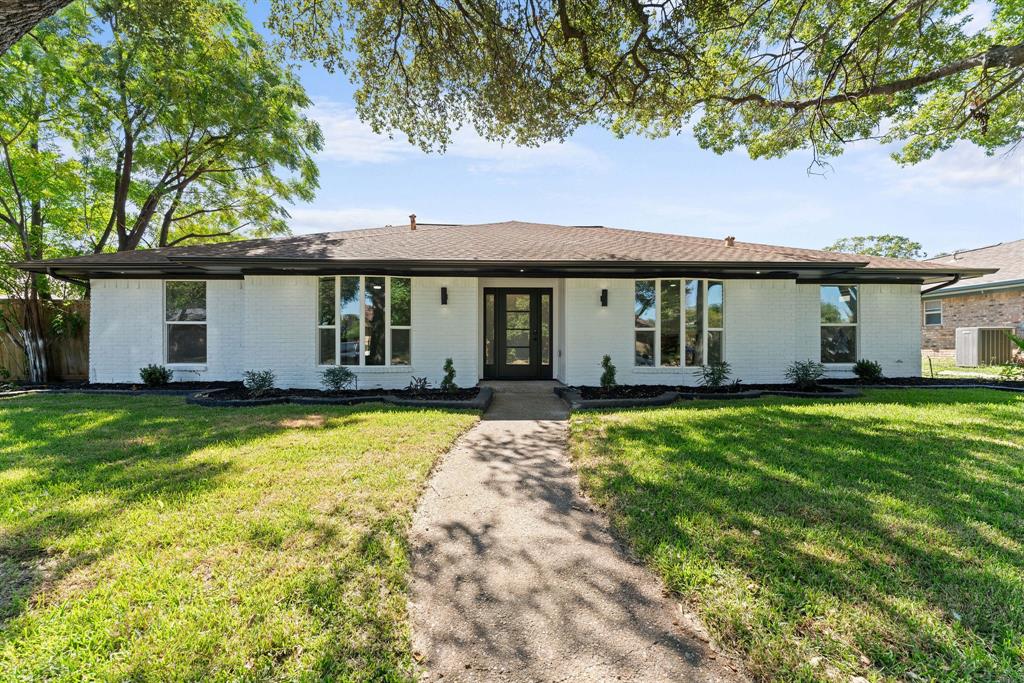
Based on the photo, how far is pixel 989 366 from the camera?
14.1 m

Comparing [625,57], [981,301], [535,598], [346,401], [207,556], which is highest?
[625,57]

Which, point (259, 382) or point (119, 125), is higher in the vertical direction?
point (119, 125)

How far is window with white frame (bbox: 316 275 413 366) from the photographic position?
29.2ft

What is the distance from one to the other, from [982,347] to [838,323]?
966 centimetres

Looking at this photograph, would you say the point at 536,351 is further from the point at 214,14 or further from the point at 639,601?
the point at 214,14

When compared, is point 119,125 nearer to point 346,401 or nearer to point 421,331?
point 421,331

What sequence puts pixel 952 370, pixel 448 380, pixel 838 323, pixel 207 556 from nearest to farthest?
pixel 207 556 → pixel 448 380 → pixel 838 323 → pixel 952 370

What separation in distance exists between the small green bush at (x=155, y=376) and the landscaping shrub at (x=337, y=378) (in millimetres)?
3675

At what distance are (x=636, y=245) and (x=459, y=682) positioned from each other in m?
9.66

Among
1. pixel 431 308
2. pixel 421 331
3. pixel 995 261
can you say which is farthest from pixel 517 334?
pixel 995 261

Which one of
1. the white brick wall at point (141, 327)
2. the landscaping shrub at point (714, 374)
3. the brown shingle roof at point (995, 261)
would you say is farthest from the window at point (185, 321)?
the brown shingle roof at point (995, 261)

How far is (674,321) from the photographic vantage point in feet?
30.1

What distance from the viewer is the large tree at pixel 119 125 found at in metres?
10.6

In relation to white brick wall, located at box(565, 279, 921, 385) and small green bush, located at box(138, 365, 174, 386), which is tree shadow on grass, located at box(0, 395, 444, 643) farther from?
white brick wall, located at box(565, 279, 921, 385)
